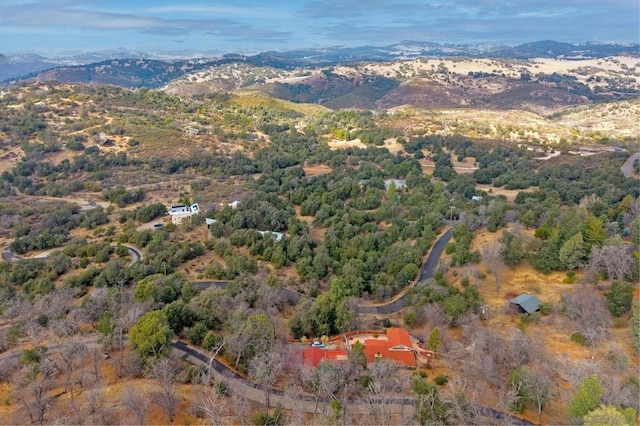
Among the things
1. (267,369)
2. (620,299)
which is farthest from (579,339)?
(267,369)

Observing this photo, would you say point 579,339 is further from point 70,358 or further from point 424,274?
point 70,358

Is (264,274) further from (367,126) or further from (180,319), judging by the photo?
(367,126)

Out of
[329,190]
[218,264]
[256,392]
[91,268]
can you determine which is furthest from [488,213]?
[91,268]

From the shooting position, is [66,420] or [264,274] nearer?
[66,420]

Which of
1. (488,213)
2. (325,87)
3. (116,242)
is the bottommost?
(116,242)

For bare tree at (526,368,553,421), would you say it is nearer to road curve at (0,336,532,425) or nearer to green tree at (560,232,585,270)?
road curve at (0,336,532,425)

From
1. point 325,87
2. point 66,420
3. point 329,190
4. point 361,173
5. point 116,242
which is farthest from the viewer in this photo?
point 325,87

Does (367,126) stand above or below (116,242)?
above

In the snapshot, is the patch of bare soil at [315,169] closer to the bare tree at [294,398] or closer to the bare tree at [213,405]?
the bare tree at [294,398]
